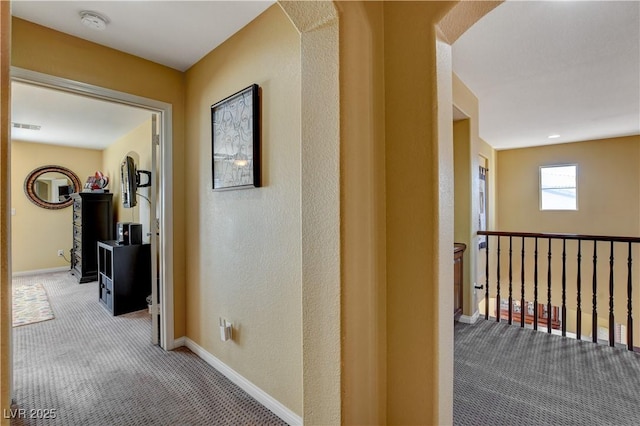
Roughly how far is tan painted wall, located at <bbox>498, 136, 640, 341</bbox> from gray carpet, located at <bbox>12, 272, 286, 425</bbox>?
531 cm

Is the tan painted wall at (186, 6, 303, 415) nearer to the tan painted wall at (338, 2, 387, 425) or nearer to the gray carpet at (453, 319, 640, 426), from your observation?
the tan painted wall at (338, 2, 387, 425)

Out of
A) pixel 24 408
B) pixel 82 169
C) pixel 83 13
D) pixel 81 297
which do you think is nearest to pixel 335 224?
pixel 83 13

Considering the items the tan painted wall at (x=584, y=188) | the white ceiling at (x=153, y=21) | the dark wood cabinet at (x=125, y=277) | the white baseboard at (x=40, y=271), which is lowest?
the white baseboard at (x=40, y=271)

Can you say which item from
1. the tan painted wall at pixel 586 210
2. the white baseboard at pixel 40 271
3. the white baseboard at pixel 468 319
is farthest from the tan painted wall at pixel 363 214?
the white baseboard at pixel 40 271

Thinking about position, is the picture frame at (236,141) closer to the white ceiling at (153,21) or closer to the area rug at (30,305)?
the white ceiling at (153,21)

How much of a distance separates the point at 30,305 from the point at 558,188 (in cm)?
822

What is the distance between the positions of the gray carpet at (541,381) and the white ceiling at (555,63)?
237cm

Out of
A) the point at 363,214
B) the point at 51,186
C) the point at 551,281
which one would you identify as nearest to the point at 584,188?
the point at 551,281

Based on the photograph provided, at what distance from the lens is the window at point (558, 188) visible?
536cm

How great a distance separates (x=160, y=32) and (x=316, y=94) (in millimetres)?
1518

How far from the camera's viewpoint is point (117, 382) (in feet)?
6.91

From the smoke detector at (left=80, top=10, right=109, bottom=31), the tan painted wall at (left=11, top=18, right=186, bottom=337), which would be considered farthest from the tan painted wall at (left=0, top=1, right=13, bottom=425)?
the tan painted wall at (left=11, top=18, right=186, bottom=337)

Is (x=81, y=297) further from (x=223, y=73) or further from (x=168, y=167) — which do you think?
(x=223, y=73)

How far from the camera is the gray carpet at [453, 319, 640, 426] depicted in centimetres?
176
